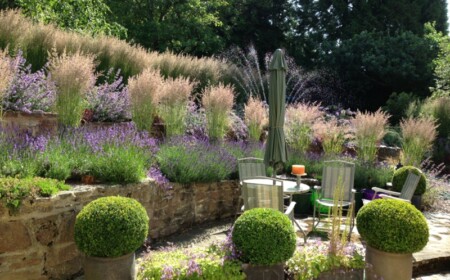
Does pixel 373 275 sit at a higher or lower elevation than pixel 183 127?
lower

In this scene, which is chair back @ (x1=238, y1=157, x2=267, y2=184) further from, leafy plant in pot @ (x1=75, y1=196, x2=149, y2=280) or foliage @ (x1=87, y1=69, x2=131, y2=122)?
leafy plant in pot @ (x1=75, y1=196, x2=149, y2=280)

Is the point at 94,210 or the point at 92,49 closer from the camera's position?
the point at 94,210

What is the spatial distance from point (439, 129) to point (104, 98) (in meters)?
9.03

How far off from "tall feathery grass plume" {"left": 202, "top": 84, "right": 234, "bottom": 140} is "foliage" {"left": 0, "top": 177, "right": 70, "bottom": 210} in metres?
3.61

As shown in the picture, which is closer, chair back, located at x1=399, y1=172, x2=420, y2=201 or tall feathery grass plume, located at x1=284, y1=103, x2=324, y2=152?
chair back, located at x1=399, y1=172, x2=420, y2=201

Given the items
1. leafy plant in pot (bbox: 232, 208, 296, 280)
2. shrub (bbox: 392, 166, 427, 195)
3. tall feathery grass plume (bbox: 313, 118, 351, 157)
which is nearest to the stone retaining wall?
leafy plant in pot (bbox: 232, 208, 296, 280)

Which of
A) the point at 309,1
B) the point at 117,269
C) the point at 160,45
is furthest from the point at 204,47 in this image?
the point at 117,269

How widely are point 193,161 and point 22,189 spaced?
91.1 inches

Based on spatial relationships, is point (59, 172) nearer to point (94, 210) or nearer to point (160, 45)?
point (94, 210)

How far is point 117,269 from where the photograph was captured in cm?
312

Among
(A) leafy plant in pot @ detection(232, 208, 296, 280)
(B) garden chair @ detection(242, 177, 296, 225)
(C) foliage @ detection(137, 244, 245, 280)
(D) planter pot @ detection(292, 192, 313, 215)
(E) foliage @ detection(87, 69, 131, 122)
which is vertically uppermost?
(E) foliage @ detection(87, 69, 131, 122)

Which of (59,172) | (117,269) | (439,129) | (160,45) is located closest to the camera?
(117,269)

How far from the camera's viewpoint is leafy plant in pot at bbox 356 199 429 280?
3.43 metres

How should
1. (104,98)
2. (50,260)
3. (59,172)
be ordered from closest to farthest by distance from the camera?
(50,260) → (59,172) → (104,98)
